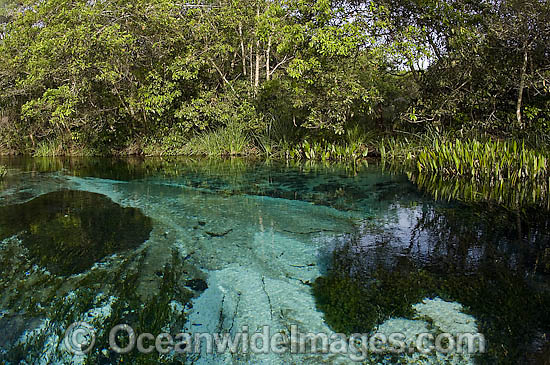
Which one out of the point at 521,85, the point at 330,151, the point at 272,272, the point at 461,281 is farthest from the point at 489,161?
the point at 272,272

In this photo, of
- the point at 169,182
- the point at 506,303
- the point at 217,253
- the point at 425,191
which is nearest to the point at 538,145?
the point at 425,191

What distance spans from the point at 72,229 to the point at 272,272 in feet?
8.19

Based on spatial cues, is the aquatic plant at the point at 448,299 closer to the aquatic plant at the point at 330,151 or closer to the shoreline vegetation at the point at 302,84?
the shoreline vegetation at the point at 302,84

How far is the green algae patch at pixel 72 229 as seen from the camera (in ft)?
11.3

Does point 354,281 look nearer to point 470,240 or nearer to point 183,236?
point 470,240

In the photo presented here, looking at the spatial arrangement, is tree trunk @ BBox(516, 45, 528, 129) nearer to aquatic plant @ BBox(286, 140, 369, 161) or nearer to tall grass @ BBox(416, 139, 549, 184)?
tall grass @ BBox(416, 139, 549, 184)

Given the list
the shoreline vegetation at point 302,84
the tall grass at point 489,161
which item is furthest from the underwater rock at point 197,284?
the tall grass at point 489,161

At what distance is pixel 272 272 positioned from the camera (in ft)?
Result: 10.2

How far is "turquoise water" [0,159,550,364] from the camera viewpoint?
2213 millimetres

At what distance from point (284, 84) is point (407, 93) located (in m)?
3.29

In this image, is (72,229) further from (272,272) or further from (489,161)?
(489,161)

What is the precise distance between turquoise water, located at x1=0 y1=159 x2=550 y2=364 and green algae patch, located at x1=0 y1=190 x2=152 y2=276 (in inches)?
0.8

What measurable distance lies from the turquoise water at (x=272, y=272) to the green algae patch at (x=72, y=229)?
20 millimetres

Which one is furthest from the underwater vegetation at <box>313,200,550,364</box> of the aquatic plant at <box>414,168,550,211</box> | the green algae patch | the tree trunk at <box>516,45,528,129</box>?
the tree trunk at <box>516,45,528,129</box>
